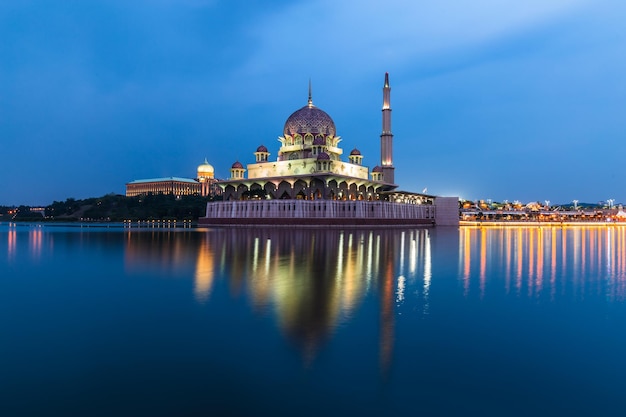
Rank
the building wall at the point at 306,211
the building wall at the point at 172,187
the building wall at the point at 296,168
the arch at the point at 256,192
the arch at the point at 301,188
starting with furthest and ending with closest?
the building wall at the point at 172,187 → the arch at the point at 256,192 → the building wall at the point at 296,168 → the arch at the point at 301,188 → the building wall at the point at 306,211

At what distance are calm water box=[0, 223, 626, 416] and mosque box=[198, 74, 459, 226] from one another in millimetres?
42910

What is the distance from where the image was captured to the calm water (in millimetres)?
4723

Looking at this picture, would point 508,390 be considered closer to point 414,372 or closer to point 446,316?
point 414,372

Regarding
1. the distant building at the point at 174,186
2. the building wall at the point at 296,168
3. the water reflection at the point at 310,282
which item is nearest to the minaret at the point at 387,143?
the building wall at the point at 296,168

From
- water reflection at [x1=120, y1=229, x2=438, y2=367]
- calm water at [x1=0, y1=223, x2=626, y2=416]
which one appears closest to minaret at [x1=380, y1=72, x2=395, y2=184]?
water reflection at [x1=120, y1=229, x2=438, y2=367]

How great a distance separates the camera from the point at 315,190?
60406 millimetres

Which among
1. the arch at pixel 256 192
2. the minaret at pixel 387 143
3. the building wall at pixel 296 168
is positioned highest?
the minaret at pixel 387 143

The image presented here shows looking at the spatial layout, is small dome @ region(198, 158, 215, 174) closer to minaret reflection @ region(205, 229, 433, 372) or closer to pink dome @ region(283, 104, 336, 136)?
pink dome @ region(283, 104, 336, 136)

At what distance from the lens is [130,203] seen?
10619 centimetres

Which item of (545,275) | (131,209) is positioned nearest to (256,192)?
(131,209)

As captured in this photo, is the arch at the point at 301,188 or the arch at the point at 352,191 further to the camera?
the arch at the point at 352,191

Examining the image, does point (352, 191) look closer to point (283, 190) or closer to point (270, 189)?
point (283, 190)

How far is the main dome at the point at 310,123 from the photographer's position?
66.6 metres

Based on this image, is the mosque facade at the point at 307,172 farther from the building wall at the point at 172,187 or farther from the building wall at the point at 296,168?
the building wall at the point at 172,187
